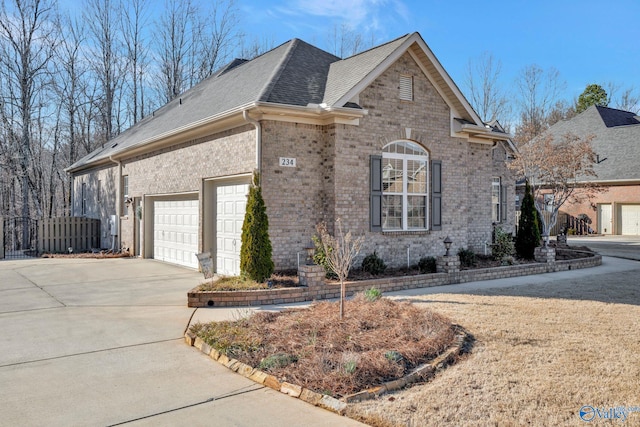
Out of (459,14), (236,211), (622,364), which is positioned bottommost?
(622,364)

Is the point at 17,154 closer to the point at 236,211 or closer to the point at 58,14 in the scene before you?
the point at 58,14

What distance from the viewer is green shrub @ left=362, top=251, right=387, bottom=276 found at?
11.2 meters

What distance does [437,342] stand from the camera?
18.8 ft

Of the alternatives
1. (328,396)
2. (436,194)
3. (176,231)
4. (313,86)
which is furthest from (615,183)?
(328,396)

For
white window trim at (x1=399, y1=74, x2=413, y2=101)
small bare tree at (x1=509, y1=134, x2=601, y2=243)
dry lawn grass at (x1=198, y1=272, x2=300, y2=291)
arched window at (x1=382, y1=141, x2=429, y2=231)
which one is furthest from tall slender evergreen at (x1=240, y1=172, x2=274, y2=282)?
small bare tree at (x1=509, y1=134, x2=601, y2=243)

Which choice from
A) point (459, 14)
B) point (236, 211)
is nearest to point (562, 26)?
point (459, 14)

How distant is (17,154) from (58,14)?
7.51 m

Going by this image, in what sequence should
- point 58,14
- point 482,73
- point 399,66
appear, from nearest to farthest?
point 399,66, point 58,14, point 482,73

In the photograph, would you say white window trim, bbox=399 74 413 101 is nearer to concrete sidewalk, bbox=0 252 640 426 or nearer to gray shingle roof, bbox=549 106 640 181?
concrete sidewalk, bbox=0 252 640 426

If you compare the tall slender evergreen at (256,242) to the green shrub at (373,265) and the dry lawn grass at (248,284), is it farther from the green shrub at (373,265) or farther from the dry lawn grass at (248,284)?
the green shrub at (373,265)

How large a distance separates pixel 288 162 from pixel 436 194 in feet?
14.2

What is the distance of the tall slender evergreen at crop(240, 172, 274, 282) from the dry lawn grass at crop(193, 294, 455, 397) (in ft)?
7.53

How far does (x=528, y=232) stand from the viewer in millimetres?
14961

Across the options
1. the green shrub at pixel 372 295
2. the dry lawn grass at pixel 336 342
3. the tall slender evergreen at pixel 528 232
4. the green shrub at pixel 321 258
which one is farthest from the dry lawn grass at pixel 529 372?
the tall slender evergreen at pixel 528 232
